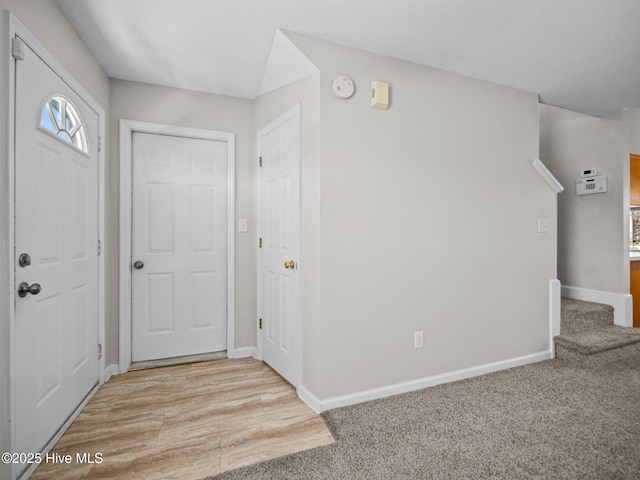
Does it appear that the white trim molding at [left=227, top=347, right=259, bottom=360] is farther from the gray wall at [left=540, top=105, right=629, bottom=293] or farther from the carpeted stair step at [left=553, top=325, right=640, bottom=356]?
the gray wall at [left=540, top=105, right=629, bottom=293]

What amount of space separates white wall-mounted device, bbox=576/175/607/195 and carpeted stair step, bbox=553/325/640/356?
1431 millimetres

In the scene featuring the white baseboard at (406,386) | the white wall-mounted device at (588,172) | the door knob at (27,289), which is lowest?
the white baseboard at (406,386)

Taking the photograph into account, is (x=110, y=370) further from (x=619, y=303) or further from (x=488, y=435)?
(x=619, y=303)

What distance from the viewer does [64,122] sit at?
1880mm

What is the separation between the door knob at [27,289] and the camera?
1465 mm

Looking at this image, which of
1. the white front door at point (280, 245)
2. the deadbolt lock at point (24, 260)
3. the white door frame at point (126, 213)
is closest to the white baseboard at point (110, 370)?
the white door frame at point (126, 213)

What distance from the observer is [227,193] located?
9.81 feet

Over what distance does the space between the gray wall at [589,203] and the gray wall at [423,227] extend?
0.91 meters

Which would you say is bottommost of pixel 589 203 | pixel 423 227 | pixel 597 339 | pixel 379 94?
pixel 597 339

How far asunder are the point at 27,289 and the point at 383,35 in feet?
7.88

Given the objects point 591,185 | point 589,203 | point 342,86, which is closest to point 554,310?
point 589,203

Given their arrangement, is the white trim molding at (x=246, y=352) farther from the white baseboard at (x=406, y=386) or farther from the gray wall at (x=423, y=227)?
the gray wall at (x=423, y=227)

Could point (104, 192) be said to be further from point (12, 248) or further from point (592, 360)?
point (592, 360)

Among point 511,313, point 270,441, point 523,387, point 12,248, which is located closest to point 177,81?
point 12,248
